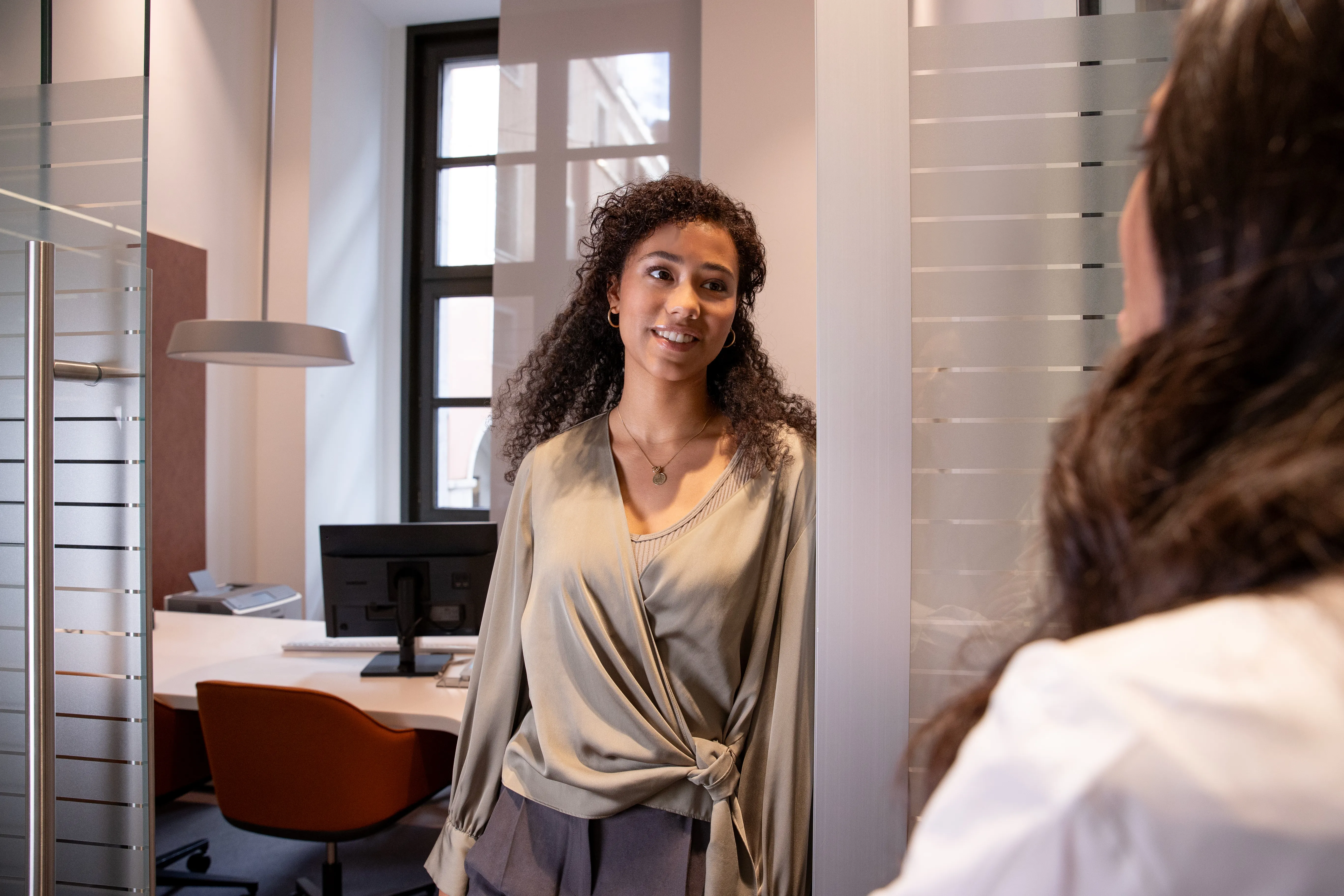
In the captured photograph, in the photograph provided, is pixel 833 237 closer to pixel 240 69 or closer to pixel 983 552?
pixel 983 552

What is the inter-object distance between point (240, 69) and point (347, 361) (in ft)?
7.28

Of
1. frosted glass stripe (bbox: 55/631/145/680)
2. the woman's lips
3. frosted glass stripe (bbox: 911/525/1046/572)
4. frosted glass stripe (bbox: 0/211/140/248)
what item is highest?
frosted glass stripe (bbox: 0/211/140/248)

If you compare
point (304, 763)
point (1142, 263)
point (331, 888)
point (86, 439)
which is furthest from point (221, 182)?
point (1142, 263)

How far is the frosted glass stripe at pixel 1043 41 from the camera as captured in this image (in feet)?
3.59

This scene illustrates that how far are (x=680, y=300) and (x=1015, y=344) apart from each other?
21.9 inches

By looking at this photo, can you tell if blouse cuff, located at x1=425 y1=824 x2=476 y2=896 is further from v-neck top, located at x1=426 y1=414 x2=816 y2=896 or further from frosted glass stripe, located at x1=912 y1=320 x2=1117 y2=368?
frosted glass stripe, located at x1=912 y1=320 x2=1117 y2=368

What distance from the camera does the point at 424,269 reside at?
540cm

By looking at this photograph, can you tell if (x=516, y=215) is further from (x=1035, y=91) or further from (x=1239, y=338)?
(x=1239, y=338)

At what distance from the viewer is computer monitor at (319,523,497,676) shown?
286 centimetres

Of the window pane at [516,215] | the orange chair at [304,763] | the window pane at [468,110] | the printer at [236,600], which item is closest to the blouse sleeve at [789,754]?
the orange chair at [304,763]

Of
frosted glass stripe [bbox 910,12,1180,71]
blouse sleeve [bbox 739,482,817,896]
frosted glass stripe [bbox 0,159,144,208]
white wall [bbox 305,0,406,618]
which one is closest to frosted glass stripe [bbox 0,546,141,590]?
frosted glass stripe [bbox 0,159,144,208]

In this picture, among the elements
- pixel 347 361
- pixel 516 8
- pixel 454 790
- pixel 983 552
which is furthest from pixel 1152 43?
pixel 516 8

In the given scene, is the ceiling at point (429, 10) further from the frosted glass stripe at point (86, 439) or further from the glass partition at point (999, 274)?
the glass partition at point (999, 274)

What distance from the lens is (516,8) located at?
4059 mm
